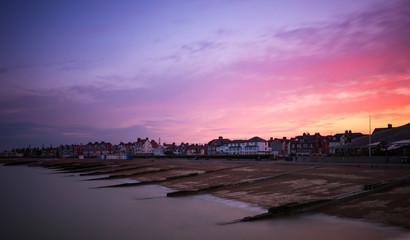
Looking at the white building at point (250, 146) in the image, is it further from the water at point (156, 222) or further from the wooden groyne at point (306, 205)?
the wooden groyne at point (306, 205)

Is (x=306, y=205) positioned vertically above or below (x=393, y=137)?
below

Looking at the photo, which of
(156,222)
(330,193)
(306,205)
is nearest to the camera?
(306,205)

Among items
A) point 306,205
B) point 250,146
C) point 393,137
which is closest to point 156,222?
point 306,205

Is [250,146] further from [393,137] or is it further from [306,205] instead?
[306,205]

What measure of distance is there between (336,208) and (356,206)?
3.77 ft

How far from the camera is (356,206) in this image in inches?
703

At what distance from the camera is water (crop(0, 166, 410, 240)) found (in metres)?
15.2

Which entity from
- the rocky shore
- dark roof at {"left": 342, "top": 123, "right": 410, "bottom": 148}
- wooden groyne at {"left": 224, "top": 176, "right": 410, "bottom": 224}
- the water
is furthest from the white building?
wooden groyne at {"left": 224, "top": 176, "right": 410, "bottom": 224}

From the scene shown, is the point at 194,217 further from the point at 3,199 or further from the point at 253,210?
the point at 3,199

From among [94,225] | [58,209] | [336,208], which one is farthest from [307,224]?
[58,209]

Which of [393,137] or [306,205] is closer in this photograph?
[306,205]

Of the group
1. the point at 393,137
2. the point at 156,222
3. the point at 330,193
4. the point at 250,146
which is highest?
the point at 393,137

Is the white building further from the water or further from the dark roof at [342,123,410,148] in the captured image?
the water

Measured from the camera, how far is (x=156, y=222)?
20.3m
